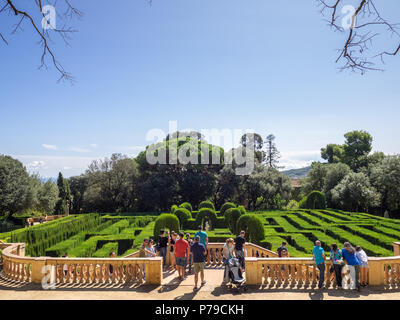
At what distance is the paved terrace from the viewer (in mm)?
7133

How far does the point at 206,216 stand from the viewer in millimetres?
24156

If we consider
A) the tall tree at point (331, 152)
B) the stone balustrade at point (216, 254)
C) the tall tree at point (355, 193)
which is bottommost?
the stone balustrade at point (216, 254)

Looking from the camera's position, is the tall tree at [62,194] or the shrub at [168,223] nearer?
the shrub at [168,223]

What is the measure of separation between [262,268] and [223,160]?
35431 mm

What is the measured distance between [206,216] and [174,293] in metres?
16.8

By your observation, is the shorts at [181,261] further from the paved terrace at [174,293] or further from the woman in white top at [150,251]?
→ the woman in white top at [150,251]

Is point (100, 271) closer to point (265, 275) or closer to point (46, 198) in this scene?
point (265, 275)

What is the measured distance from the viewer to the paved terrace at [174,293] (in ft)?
23.4

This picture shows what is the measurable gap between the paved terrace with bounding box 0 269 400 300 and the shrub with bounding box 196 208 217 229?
49.7ft

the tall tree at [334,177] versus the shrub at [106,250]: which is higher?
the tall tree at [334,177]

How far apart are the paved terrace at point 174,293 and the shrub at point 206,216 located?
15.2 meters

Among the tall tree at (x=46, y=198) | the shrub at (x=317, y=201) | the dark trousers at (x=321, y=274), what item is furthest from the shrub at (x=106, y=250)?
the shrub at (x=317, y=201)

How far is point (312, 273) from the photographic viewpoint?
26.7 ft

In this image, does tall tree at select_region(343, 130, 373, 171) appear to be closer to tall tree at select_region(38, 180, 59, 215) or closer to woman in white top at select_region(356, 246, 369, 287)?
tall tree at select_region(38, 180, 59, 215)
